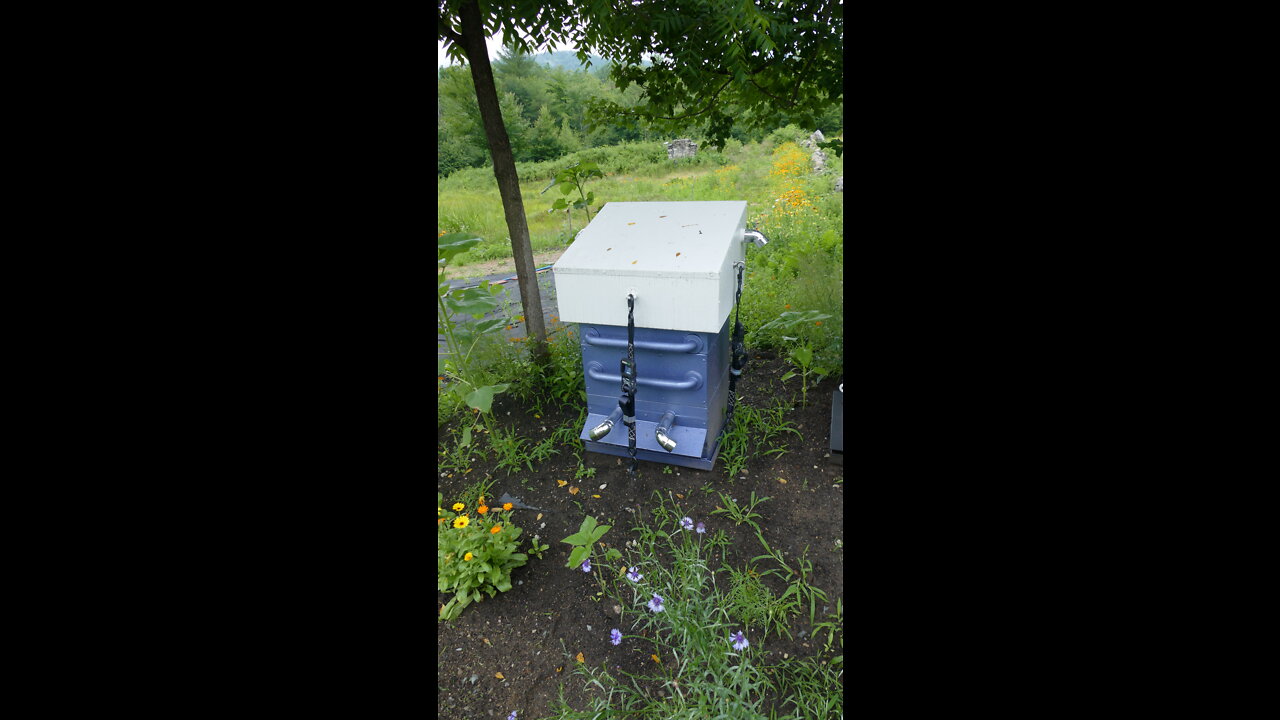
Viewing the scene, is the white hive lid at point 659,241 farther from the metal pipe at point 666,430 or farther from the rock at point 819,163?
the rock at point 819,163

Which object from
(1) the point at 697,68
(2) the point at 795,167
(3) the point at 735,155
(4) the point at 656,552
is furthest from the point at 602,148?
(4) the point at 656,552

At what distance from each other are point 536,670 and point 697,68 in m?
2.65

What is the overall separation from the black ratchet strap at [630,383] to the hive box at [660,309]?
0.04 m

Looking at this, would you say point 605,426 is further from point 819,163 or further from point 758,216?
point 819,163

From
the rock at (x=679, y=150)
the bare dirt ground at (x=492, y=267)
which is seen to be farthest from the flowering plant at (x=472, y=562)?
the rock at (x=679, y=150)

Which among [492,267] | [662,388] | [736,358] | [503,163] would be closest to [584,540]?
[662,388]

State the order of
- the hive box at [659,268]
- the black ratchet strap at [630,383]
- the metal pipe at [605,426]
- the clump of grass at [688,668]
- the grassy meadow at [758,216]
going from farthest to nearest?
the grassy meadow at [758,216], the metal pipe at [605,426], the black ratchet strap at [630,383], the hive box at [659,268], the clump of grass at [688,668]

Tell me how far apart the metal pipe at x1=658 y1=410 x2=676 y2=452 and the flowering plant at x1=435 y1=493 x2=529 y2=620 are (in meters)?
0.83

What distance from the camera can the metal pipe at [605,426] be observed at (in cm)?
289

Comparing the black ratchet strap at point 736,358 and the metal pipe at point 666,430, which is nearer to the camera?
the metal pipe at point 666,430

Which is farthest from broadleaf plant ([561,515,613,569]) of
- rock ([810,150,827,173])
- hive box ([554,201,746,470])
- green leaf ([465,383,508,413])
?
rock ([810,150,827,173])

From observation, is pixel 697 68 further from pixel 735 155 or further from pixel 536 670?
pixel 735 155

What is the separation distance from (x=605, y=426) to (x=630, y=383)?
332 mm

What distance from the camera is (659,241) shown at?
8.64 ft
